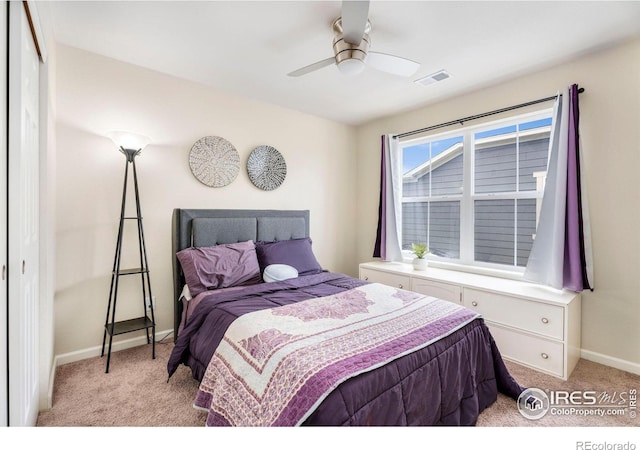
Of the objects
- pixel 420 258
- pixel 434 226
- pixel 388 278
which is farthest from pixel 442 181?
pixel 388 278

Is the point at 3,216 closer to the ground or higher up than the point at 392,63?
closer to the ground

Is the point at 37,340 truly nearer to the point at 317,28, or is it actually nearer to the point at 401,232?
the point at 317,28

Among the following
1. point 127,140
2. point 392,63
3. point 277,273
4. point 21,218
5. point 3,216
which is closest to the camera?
point 3,216

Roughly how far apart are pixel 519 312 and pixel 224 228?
2674 mm

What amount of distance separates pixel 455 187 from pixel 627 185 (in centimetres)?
141

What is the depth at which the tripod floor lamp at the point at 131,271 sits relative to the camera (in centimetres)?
239

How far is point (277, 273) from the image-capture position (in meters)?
2.76

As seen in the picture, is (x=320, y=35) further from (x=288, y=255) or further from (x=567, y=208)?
(x=567, y=208)

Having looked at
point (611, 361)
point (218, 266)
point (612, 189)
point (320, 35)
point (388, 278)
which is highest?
point (320, 35)

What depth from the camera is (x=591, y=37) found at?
7.27 feet

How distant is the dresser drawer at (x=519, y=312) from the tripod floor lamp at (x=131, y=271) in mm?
2709

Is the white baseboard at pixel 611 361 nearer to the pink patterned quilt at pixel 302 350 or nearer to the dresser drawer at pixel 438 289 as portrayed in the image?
the dresser drawer at pixel 438 289

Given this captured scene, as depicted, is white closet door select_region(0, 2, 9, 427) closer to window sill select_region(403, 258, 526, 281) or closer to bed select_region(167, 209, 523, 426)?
bed select_region(167, 209, 523, 426)

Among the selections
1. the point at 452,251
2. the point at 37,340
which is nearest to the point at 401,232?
the point at 452,251
